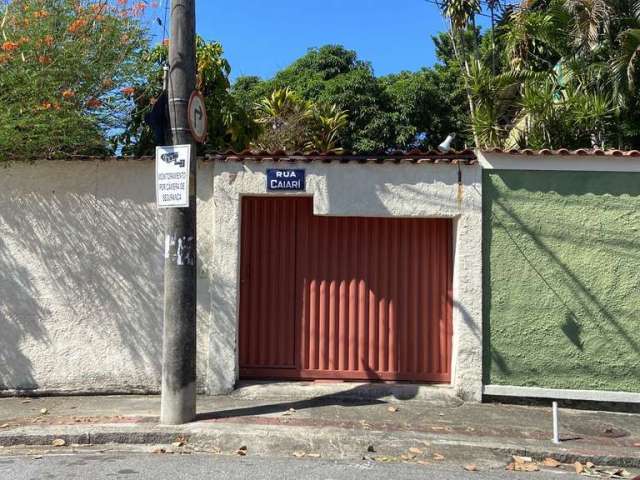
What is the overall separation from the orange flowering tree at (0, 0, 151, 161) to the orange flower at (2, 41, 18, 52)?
0.01 m

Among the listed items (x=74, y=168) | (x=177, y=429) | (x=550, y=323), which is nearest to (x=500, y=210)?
(x=550, y=323)

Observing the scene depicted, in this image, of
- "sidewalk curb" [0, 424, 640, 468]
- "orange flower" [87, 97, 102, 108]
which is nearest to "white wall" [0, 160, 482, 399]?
"orange flower" [87, 97, 102, 108]

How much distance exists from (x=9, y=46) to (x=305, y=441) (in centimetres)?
556

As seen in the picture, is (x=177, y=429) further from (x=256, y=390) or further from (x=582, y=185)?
(x=582, y=185)

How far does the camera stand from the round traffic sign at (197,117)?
626cm

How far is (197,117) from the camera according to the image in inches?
253

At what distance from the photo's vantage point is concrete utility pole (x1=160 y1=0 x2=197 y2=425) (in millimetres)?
6090

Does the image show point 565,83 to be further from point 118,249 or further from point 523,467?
point 118,249

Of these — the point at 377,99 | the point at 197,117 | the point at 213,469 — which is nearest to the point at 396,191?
the point at 197,117

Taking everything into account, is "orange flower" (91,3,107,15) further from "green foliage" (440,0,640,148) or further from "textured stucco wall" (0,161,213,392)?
"green foliage" (440,0,640,148)

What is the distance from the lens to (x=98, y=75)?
25.8 ft

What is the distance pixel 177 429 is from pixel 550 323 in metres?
4.36

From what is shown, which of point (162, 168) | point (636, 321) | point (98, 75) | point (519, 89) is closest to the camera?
point (162, 168)

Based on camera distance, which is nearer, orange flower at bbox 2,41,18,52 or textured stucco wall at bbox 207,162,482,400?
orange flower at bbox 2,41,18,52
